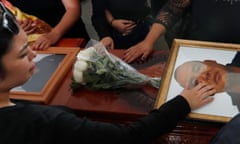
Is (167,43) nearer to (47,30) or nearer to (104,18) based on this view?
(104,18)

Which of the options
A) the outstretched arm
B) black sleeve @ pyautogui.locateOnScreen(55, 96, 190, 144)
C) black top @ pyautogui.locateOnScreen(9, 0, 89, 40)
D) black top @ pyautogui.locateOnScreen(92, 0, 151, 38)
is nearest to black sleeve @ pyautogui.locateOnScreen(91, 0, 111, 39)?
black top @ pyautogui.locateOnScreen(92, 0, 151, 38)

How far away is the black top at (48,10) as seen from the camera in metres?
1.54

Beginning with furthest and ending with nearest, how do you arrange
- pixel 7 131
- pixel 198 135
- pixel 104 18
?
pixel 104 18 → pixel 198 135 → pixel 7 131

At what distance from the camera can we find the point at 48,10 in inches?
62.2

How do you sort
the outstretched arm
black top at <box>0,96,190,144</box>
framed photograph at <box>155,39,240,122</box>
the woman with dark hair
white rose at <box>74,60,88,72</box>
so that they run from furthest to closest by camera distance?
1. the woman with dark hair
2. the outstretched arm
3. white rose at <box>74,60,88,72</box>
4. framed photograph at <box>155,39,240,122</box>
5. black top at <box>0,96,190,144</box>

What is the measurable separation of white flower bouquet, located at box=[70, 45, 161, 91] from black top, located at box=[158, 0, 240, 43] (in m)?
0.35

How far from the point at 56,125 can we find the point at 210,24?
2.32 ft

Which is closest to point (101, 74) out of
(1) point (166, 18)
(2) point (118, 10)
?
(1) point (166, 18)

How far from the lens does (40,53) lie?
1195 mm

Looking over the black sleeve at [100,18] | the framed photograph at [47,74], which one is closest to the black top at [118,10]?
the black sleeve at [100,18]

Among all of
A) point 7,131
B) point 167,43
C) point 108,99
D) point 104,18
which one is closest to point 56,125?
point 7,131

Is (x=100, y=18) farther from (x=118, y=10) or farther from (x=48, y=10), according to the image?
Answer: (x=48, y=10)

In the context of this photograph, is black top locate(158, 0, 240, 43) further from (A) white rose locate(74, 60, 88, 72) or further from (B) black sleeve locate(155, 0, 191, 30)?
(A) white rose locate(74, 60, 88, 72)

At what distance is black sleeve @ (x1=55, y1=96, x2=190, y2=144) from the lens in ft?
2.39
